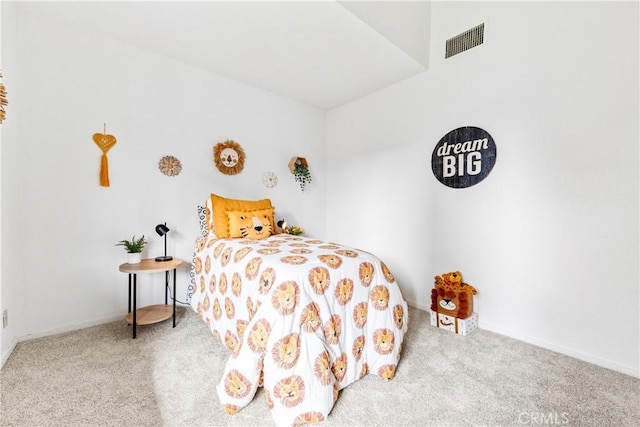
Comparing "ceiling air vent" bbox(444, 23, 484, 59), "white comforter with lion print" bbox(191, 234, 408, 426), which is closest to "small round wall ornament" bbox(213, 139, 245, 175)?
"white comforter with lion print" bbox(191, 234, 408, 426)

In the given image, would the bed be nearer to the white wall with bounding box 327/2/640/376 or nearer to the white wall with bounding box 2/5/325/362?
the white wall with bounding box 2/5/325/362

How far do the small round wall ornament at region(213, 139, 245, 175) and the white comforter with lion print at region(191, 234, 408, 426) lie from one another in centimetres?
129

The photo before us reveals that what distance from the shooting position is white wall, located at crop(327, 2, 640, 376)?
1.83 m

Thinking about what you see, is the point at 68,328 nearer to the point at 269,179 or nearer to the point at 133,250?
the point at 133,250

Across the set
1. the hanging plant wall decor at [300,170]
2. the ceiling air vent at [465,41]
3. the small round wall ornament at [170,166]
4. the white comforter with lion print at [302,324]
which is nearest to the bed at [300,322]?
the white comforter with lion print at [302,324]

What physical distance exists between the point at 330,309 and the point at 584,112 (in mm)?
2159

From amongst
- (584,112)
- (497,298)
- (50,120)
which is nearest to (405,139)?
(584,112)

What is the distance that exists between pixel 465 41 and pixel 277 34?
5.42 ft

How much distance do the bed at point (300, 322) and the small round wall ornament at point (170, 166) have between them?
1073 millimetres

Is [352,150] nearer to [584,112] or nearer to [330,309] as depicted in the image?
[584,112]

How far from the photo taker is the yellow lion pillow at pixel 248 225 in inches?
96.1

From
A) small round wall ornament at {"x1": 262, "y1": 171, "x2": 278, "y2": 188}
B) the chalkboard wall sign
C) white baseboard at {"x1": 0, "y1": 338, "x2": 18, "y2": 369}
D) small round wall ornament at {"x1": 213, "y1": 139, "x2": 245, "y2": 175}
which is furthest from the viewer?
small round wall ornament at {"x1": 262, "y1": 171, "x2": 278, "y2": 188}

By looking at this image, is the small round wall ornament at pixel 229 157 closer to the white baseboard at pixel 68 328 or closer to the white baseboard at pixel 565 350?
the white baseboard at pixel 68 328

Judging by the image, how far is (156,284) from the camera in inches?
105
